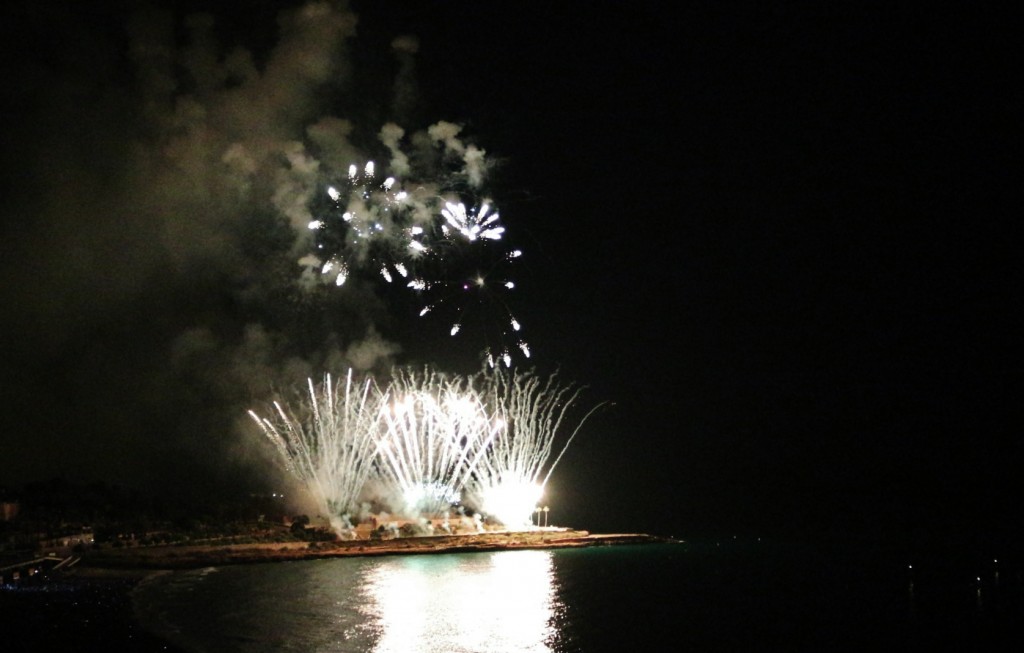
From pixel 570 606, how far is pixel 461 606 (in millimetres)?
3464

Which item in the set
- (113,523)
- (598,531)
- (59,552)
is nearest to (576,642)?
(59,552)

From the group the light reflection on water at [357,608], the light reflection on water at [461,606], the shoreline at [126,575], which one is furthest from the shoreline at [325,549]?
the light reflection on water at [461,606]

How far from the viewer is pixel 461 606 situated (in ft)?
85.5

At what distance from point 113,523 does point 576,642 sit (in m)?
38.9

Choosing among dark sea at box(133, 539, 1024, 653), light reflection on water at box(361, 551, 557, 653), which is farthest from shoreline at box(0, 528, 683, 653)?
light reflection on water at box(361, 551, 557, 653)

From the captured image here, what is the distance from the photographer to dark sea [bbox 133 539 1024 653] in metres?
21.3

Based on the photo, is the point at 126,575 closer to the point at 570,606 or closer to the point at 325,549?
the point at 325,549

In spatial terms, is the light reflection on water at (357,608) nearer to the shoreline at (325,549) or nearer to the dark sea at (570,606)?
the dark sea at (570,606)

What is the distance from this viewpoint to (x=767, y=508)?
114 meters

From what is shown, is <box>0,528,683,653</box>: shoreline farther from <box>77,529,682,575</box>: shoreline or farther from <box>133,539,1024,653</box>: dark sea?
<box>133,539,1024,653</box>: dark sea

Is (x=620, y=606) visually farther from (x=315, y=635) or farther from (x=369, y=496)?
(x=369, y=496)

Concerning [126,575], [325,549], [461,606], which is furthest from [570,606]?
[325,549]

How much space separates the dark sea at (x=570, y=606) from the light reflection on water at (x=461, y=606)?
67mm

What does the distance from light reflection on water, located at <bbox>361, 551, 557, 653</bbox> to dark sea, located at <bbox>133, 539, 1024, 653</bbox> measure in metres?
0.07
